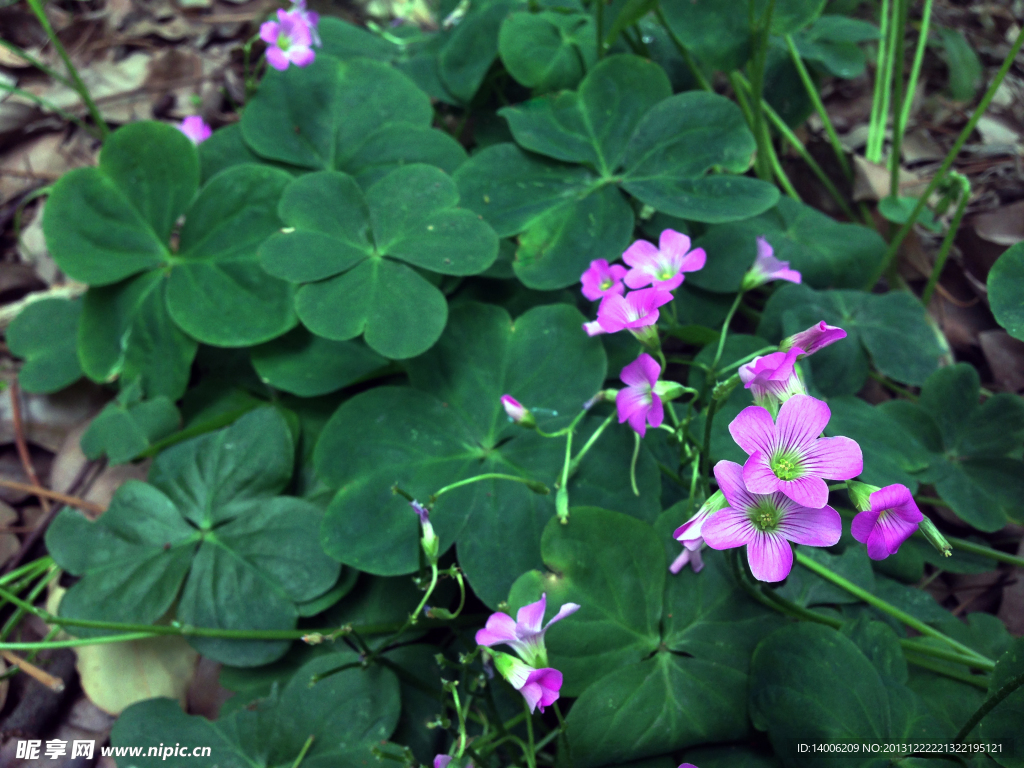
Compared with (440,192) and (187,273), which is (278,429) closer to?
(187,273)

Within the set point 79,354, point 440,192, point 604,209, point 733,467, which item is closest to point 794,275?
point 604,209

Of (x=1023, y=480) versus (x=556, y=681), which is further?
(x=1023, y=480)

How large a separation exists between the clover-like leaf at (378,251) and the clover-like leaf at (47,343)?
0.93m

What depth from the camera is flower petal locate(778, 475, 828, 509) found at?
33.4 inches

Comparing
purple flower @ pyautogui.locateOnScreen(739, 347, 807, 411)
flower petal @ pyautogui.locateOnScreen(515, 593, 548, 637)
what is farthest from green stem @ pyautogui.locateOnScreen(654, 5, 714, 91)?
flower petal @ pyautogui.locateOnScreen(515, 593, 548, 637)

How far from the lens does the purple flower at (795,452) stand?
33.8 inches

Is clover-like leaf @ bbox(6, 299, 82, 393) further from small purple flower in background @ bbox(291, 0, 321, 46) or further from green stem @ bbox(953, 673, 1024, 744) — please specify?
green stem @ bbox(953, 673, 1024, 744)

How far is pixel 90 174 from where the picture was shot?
79.2 inches

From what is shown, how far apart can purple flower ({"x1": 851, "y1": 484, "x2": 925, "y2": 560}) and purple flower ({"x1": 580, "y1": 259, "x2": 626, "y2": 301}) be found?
0.75 meters

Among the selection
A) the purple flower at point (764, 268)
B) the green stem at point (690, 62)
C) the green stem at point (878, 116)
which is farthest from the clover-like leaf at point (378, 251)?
the green stem at point (878, 116)

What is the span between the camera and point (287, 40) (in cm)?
207

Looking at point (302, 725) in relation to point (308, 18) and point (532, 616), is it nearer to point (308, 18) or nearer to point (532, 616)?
point (532, 616)

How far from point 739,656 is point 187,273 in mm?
1865

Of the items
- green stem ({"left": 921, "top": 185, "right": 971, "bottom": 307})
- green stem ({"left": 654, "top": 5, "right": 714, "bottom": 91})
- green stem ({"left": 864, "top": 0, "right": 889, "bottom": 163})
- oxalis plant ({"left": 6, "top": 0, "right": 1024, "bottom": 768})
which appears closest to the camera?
oxalis plant ({"left": 6, "top": 0, "right": 1024, "bottom": 768})
